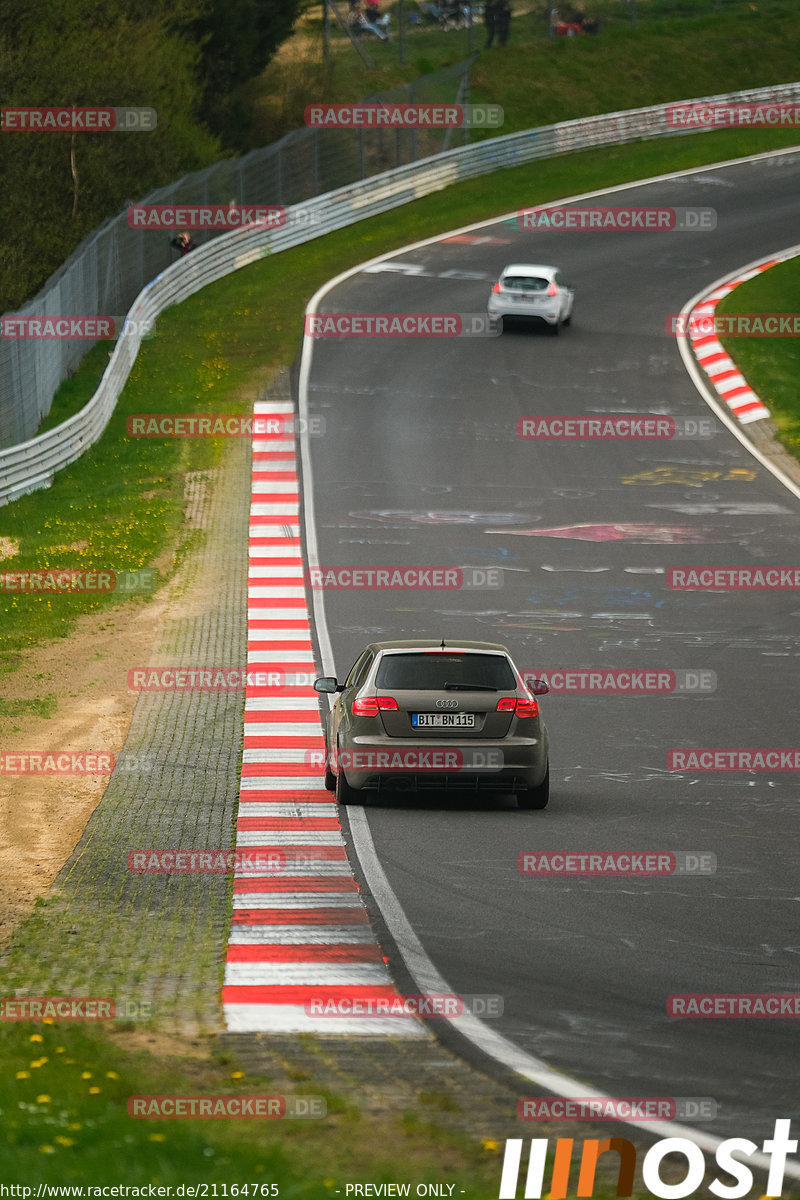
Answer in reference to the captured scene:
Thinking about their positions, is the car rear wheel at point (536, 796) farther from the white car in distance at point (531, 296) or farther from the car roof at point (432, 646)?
the white car in distance at point (531, 296)

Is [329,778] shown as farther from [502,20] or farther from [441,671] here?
[502,20]

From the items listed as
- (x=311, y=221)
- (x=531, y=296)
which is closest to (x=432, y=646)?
(x=531, y=296)

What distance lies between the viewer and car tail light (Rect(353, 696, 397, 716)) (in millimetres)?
13477

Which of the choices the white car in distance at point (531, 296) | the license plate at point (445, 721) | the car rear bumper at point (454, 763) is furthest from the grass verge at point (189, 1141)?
the white car in distance at point (531, 296)

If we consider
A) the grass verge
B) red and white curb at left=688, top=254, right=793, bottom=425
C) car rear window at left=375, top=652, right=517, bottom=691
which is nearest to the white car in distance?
red and white curb at left=688, top=254, right=793, bottom=425

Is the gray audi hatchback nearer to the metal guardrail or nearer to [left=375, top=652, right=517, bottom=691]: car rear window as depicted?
[left=375, top=652, right=517, bottom=691]: car rear window

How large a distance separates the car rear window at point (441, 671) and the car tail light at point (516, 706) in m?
0.15

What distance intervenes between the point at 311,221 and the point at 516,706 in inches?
1454

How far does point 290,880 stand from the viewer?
11.9 metres

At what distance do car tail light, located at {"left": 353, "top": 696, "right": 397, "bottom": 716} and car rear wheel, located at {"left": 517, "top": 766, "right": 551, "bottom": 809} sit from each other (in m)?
1.33

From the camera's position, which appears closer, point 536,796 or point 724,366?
point 536,796

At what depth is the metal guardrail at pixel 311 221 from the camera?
28.3 meters

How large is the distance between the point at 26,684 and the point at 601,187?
124 ft

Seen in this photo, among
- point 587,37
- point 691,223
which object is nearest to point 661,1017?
point 691,223
